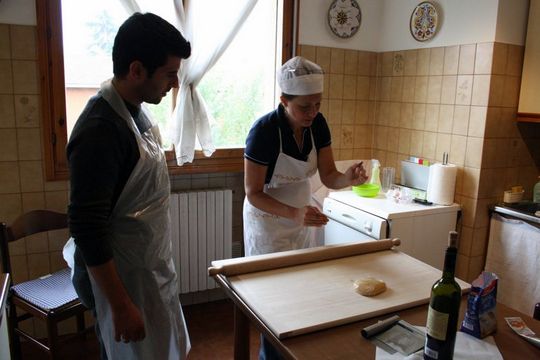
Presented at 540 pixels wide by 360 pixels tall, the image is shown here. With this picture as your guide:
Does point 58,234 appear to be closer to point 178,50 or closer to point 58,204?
point 58,204

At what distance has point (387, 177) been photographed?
9.21 feet

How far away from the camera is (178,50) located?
112cm

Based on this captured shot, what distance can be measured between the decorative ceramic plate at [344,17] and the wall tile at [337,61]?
0.34 feet

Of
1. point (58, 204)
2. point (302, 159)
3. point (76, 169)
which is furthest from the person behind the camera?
point (58, 204)

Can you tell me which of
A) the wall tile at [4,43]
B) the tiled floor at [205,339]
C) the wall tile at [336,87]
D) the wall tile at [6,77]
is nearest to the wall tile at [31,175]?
the wall tile at [6,77]

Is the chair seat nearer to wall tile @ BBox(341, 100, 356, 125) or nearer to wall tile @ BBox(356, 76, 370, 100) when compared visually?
wall tile @ BBox(341, 100, 356, 125)

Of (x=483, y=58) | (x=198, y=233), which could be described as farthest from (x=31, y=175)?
(x=483, y=58)

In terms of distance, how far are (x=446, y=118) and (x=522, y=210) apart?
0.63 meters

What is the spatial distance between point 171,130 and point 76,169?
1445 millimetres

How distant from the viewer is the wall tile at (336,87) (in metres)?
2.82

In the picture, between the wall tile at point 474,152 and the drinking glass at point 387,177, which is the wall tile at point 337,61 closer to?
the drinking glass at point 387,177

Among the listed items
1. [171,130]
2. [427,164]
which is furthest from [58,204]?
[427,164]

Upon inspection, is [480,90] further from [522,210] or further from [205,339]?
[205,339]

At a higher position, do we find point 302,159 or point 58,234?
point 302,159
